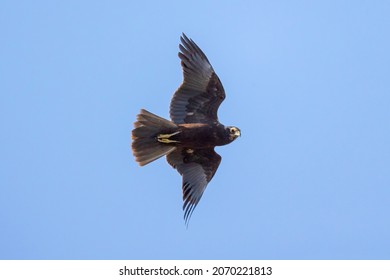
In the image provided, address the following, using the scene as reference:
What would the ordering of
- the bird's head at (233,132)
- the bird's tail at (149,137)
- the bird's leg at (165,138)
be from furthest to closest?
the bird's head at (233,132) < the bird's leg at (165,138) < the bird's tail at (149,137)

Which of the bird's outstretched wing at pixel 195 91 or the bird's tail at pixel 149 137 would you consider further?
the bird's outstretched wing at pixel 195 91

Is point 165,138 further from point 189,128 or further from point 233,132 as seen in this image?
point 233,132

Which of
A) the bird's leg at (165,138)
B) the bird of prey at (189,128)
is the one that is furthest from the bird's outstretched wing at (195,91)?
the bird's leg at (165,138)

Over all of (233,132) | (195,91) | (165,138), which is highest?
(195,91)

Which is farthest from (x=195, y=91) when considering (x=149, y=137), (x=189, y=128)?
(x=149, y=137)

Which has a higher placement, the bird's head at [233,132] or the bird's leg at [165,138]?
the bird's head at [233,132]

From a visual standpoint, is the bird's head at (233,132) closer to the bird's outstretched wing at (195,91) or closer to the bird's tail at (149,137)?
the bird's outstretched wing at (195,91)

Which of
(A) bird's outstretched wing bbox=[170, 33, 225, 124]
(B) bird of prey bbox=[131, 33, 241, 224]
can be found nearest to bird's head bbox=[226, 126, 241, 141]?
(B) bird of prey bbox=[131, 33, 241, 224]

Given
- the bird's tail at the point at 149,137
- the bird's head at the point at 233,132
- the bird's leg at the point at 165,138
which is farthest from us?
the bird's head at the point at 233,132
